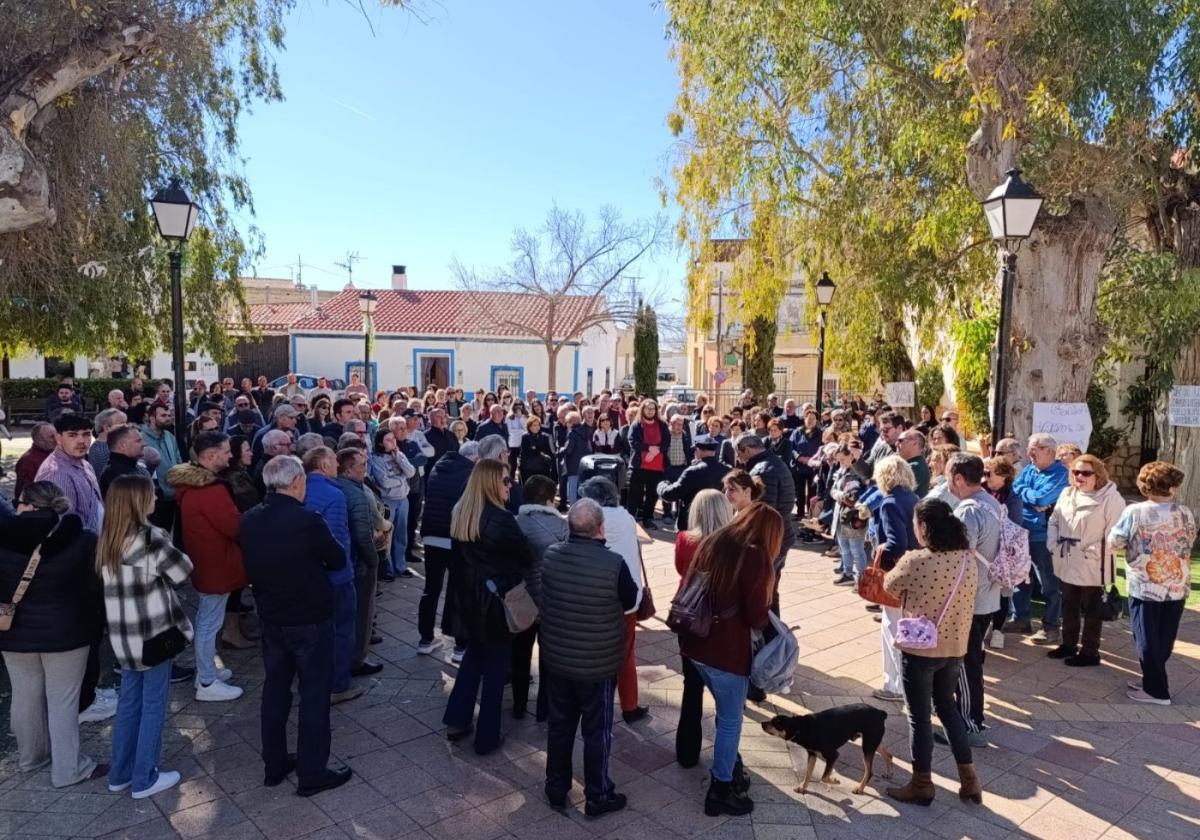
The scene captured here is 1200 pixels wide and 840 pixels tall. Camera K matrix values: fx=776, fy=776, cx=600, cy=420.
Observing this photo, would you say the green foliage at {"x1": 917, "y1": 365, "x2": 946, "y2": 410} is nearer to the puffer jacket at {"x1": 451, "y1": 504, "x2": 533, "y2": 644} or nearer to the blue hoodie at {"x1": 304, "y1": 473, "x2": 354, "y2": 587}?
the puffer jacket at {"x1": 451, "y1": 504, "x2": 533, "y2": 644}

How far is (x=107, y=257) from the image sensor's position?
474 inches

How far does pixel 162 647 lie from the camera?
3.89m

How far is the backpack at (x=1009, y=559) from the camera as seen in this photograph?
15.6 ft

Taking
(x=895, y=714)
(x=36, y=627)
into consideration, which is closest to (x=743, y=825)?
(x=895, y=714)

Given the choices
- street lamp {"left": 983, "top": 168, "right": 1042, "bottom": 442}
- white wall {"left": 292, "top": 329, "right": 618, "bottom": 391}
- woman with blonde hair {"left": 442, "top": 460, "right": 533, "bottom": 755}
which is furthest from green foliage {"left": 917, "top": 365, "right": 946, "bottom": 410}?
woman with blonde hair {"left": 442, "top": 460, "right": 533, "bottom": 755}

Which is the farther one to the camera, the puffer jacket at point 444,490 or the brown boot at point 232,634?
the brown boot at point 232,634

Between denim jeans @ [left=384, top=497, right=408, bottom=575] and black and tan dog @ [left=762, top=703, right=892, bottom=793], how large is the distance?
4851mm

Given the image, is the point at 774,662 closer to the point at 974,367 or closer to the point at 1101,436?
the point at 974,367

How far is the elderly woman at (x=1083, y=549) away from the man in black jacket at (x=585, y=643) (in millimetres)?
3877

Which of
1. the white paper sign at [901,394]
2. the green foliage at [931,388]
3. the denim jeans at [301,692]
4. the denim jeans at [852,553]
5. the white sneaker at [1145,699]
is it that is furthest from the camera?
the green foliage at [931,388]

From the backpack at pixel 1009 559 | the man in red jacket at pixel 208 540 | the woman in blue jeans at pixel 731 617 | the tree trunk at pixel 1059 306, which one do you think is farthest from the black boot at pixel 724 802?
the tree trunk at pixel 1059 306

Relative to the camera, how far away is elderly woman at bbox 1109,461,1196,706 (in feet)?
16.6

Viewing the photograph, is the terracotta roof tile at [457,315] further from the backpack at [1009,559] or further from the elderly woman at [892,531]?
the backpack at [1009,559]

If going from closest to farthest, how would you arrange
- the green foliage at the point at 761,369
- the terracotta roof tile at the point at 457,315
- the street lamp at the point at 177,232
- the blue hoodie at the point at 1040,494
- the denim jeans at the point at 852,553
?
the blue hoodie at the point at 1040,494, the street lamp at the point at 177,232, the denim jeans at the point at 852,553, the green foliage at the point at 761,369, the terracotta roof tile at the point at 457,315
